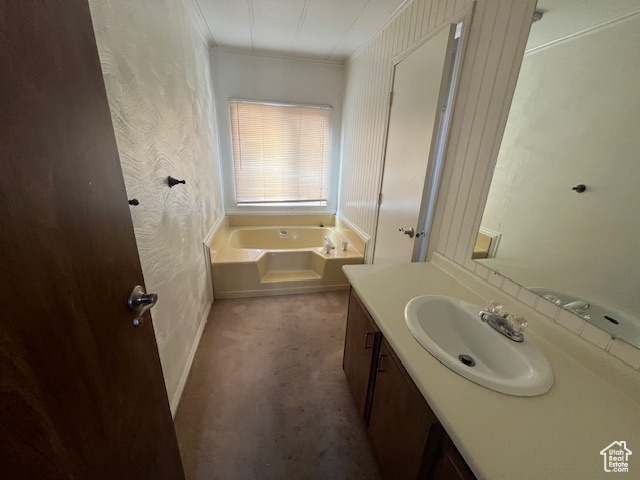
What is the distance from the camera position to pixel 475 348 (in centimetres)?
100

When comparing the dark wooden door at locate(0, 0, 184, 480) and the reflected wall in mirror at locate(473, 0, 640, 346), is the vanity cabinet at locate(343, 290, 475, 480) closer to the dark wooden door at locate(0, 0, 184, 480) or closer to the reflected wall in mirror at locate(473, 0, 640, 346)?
the reflected wall in mirror at locate(473, 0, 640, 346)

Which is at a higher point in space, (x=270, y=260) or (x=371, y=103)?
(x=371, y=103)

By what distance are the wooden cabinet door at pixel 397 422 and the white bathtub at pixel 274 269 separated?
1.57 m

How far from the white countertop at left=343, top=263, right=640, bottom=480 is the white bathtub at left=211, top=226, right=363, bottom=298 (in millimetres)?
1754

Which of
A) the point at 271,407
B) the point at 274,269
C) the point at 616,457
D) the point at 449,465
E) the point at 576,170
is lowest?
the point at 271,407

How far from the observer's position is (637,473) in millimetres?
538

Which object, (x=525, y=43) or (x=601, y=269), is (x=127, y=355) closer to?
(x=601, y=269)

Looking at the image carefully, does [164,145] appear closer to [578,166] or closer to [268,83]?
[578,166]

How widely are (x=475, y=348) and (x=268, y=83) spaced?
125 inches

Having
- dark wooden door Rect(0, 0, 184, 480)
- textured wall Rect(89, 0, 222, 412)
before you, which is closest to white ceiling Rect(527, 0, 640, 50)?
dark wooden door Rect(0, 0, 184, 480)

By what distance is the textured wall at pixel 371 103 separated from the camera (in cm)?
154

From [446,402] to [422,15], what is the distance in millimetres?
2023

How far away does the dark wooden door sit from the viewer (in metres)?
0.37

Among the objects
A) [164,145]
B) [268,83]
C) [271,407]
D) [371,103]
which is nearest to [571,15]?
[371,103]
